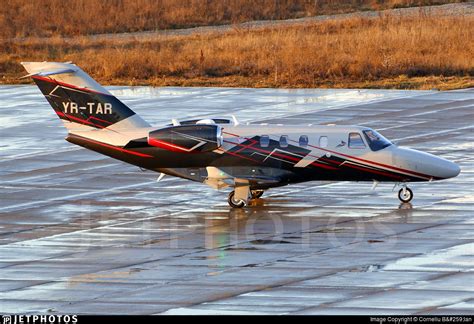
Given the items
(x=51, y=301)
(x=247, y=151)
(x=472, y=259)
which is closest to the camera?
(x=51, y=301)

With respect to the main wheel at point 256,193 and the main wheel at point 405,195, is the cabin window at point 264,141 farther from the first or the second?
the main wheel at point 405,195

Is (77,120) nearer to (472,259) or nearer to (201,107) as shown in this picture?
(472,259)

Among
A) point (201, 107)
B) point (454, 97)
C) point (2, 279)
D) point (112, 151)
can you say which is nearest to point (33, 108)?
point (201, 107)

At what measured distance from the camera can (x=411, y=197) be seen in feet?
115

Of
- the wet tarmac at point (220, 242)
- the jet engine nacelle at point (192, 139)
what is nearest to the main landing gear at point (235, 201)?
the wet tarmac at point (220, 242)

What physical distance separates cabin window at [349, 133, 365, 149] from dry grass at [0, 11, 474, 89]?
28.4 m

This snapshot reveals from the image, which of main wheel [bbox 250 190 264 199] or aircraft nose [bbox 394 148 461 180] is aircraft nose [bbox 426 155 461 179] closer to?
aircraft nose [bbox 394 148 461 180]

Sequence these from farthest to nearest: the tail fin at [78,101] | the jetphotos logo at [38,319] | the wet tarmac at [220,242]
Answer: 1. the tail fin at [78,101]
2. the wet tarmac at [220,242]
3. the jetphotos logo at [38,319]

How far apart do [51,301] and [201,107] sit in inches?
1293

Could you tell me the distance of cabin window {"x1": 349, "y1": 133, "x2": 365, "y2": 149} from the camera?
1359 inches

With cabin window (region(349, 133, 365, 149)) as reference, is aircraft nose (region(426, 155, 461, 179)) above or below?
below

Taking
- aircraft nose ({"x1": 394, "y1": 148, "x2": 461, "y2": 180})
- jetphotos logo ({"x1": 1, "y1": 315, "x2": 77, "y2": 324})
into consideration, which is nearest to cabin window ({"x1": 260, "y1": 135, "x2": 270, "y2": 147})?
aircraft nose ({"x1": 394, "y1": 148, "x2": 461, "y2": 180})

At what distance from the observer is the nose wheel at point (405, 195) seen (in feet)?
115

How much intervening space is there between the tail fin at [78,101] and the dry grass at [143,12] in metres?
58.1
